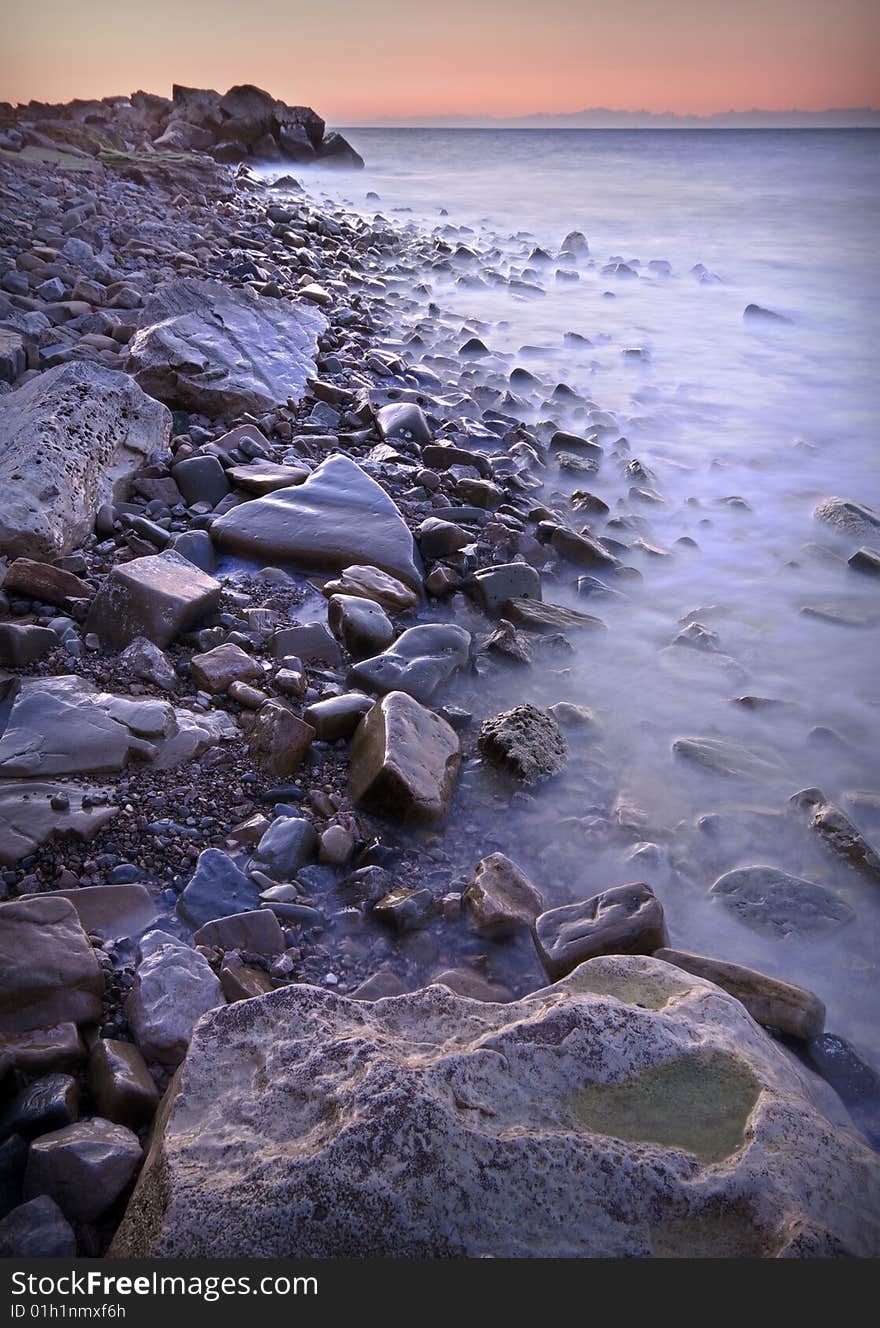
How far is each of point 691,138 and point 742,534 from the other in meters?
34.7

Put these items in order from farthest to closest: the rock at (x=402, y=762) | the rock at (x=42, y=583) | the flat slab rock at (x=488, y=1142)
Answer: the rock at (x=42, y=583) → the rock at (x=402, y=762) → the flat slab rock at (x=488, y=1142)

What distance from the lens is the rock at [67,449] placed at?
2.24m

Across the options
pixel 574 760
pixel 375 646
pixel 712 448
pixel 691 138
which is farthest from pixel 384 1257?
pixel 691 138

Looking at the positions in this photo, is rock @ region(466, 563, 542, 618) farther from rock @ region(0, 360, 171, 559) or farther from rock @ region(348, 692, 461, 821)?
rock @ region(0, 360, 171, 559)

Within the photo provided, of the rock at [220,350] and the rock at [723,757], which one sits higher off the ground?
the rock at [220,350]

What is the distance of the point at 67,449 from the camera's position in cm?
247

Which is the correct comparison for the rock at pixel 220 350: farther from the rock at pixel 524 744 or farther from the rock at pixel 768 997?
the rock at pixel 768 997

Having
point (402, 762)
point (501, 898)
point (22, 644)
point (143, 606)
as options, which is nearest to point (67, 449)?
point (143, 606)

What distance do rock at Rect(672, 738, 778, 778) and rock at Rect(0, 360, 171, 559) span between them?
69.5 inches

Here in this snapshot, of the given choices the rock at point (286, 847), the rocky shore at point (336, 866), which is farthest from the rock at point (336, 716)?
the rock at point (286, 847)

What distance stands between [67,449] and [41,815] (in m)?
1.32

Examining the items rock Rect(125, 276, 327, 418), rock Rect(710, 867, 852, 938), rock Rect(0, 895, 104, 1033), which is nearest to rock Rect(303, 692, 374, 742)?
rock Rect(0, 895, 104, 1033)

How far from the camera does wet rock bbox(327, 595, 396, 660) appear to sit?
2301 millimetres

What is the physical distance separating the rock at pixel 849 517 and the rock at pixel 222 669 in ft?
8.51
